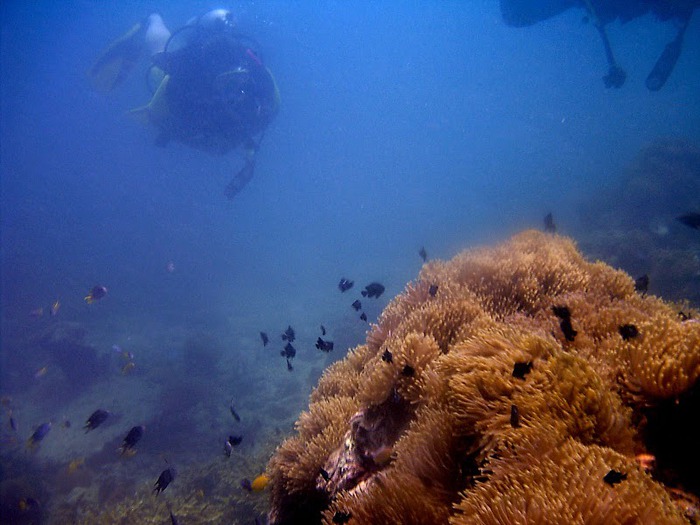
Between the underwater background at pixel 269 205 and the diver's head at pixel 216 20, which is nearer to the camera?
the underwater background at pixel 269 205

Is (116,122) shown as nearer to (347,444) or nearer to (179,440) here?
(179,440)

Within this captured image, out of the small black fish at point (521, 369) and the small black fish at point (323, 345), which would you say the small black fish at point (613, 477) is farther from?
the small black fish at point (323, 345)

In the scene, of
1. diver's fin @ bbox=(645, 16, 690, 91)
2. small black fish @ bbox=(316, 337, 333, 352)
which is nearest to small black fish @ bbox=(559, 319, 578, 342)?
small black fish @ bbox=(316, 337, 333, 352)

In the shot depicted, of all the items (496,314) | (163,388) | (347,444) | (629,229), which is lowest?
(163,388)

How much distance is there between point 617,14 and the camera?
17.6 metres

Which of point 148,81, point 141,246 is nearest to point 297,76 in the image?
point 141,246

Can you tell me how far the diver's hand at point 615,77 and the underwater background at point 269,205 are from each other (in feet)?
22.0

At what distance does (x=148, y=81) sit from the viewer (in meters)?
17.5

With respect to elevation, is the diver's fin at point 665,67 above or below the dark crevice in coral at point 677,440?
above

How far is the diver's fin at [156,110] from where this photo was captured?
1456 centimetres

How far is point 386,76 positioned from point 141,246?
4477 inches

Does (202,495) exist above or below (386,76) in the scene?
below

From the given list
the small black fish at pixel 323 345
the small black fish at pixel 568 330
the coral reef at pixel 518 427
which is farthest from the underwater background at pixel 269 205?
the small black fish at pixel 568 330

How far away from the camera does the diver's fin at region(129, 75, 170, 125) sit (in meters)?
A: 14.6
